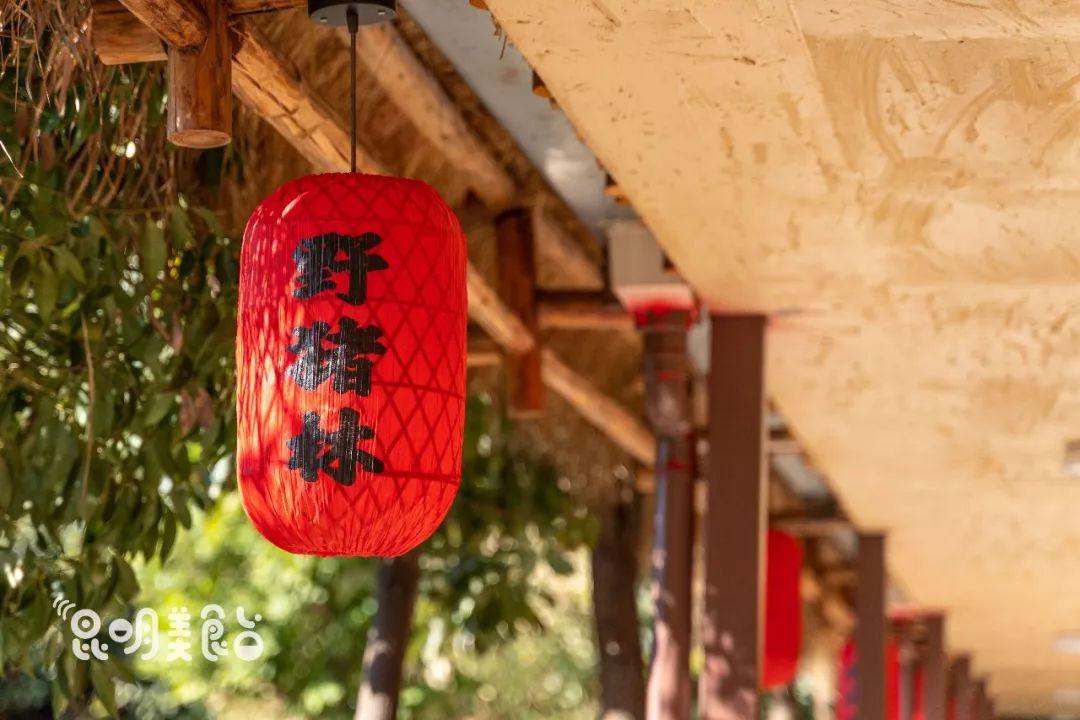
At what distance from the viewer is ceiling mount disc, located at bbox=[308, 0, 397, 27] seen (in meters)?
2.53

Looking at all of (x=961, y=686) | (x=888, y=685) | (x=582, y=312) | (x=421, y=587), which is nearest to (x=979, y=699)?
(x=961, y=686)

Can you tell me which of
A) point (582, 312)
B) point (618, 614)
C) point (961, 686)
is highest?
point (582, 312)

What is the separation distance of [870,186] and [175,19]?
1559 mm

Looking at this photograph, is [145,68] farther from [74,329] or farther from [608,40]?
[608,40]

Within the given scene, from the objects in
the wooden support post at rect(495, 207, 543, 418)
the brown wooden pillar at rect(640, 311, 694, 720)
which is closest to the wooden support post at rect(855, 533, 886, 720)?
the brown wooden pillar at rect(640, 311, 694, 720)

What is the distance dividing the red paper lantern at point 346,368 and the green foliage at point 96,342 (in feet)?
2.77

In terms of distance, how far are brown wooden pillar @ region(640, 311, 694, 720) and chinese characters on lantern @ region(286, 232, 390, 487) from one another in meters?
2.32

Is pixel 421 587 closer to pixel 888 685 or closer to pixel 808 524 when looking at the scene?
pixel 808 524

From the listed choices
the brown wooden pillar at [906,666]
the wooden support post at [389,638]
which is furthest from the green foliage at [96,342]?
the brown wooden pillar at [906,666]

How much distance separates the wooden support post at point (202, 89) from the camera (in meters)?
2.46

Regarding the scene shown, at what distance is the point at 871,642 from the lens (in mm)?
7387

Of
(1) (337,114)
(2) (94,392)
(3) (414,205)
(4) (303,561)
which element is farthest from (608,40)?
(4) (303,561)

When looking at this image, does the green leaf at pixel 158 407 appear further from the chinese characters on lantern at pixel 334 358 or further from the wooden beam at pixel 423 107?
the chinese characters on lantern at pixel 334 358

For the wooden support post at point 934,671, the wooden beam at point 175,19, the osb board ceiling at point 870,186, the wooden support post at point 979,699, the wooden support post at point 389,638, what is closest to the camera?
the wooden beam at point 175,19
